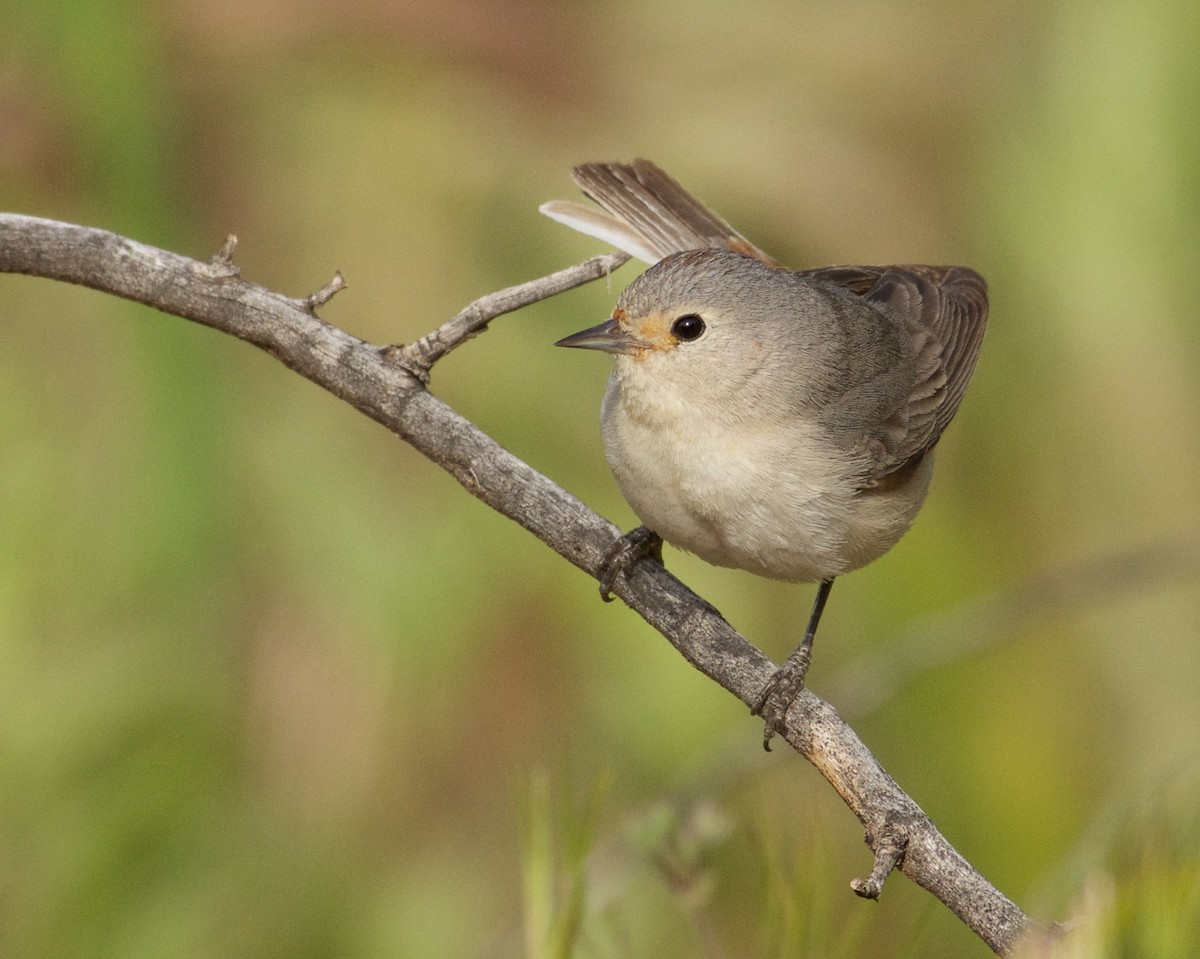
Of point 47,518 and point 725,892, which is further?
point 725,892

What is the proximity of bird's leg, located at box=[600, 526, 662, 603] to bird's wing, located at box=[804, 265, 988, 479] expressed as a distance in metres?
0.70

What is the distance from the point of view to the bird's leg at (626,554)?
2770mm

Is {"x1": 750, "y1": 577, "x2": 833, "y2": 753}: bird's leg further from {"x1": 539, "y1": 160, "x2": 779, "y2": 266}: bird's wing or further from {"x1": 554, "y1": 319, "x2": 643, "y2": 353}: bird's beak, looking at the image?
{"x1": 539, "y1": 160, "x2": 779, "y2": 266}: bird's wing

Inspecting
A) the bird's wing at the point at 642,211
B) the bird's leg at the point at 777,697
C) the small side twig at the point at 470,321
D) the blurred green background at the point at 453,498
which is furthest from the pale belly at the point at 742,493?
the bird's wing at the point at 642,211

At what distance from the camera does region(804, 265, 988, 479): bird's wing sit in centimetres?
343

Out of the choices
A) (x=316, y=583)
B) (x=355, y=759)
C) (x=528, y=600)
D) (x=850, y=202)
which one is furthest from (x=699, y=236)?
(x=355, y=759)

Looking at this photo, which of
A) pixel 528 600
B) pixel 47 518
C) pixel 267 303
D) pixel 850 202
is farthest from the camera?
pixel 850 202

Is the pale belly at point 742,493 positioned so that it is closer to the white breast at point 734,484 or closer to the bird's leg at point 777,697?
the white breast at point 734,484

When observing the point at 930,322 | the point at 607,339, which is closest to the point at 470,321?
the point at 607,339

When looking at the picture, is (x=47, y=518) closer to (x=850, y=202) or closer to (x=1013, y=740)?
(x=850, y=202)

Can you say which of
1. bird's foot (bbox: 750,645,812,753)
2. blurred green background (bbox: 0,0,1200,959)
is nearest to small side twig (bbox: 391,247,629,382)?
bird's foot (bbox: 750,645,812,753)

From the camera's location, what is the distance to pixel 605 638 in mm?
3740

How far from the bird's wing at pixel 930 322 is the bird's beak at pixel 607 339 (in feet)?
2.49

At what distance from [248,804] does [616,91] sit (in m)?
2.34
